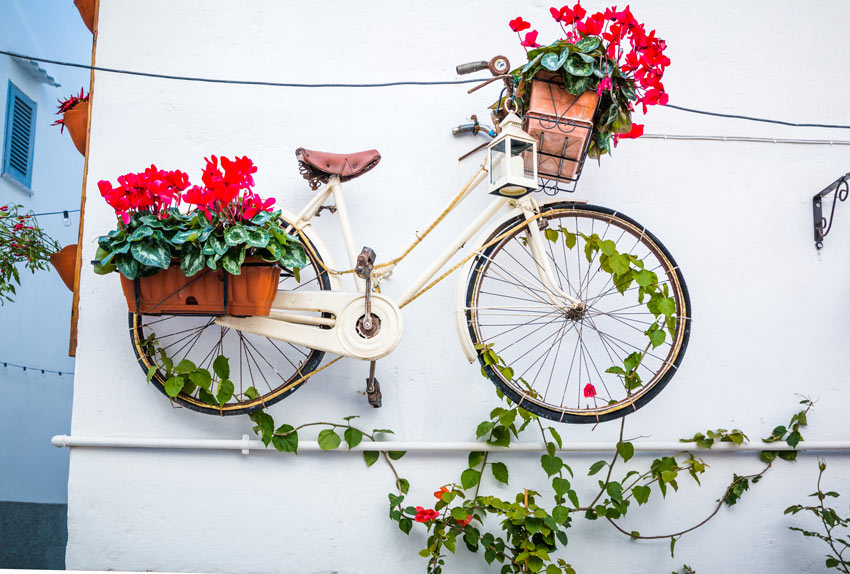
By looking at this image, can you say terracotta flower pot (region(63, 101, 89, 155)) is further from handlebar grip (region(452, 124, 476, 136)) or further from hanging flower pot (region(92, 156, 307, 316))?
handlebar grip (region(452, 124, 476, 136))

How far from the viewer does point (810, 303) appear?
9.68ft

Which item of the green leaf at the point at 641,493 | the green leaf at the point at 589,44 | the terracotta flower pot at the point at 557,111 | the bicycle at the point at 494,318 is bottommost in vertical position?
the green leaf at the point at 641,493

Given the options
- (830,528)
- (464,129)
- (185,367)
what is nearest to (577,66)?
(464,129)

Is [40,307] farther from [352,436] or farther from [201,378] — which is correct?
[352,436]

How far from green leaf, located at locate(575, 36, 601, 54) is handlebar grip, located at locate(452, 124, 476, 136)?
0.69 meters

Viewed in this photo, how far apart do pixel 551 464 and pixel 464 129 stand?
4.53 feet

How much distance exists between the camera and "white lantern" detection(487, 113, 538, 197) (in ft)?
7.70

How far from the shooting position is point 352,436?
2.62m

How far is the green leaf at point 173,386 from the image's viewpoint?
2.52m

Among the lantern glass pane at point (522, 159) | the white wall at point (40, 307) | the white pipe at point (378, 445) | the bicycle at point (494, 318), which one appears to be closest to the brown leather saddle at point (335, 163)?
the bicycle at point (494, 318)

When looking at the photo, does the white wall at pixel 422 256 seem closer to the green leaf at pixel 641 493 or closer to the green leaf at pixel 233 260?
the green leaf at pixel 641 493

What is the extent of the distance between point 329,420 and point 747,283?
5.93 ft

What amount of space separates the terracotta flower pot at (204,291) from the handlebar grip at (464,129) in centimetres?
104

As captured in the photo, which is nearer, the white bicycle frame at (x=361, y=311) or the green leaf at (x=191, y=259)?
the green leaf at (x=191, y=259)
